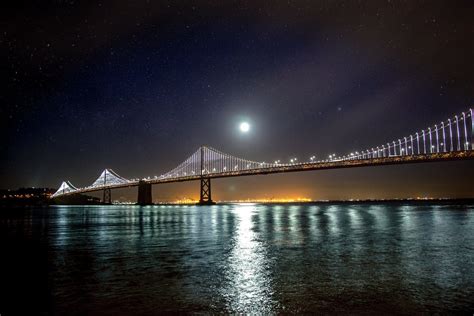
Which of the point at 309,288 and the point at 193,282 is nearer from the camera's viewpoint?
the point at 309,288

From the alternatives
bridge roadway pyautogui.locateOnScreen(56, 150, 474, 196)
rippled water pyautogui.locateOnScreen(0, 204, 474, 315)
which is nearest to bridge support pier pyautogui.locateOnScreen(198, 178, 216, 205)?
bridge roadway pyautogui.locateOnScreen(56, 150, 474, 196)

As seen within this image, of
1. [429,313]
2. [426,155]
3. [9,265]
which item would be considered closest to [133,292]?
[429,313]

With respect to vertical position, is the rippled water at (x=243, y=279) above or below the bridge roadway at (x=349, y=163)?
below

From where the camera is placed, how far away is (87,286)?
7.48m

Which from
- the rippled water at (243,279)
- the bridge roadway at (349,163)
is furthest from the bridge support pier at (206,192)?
the rippled water at (243,279)

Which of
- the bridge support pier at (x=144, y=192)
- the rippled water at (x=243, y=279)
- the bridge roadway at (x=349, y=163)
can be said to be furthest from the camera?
the bridge support pier at (x=144, y=192)

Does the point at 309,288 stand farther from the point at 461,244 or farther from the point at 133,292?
the point at 461,244

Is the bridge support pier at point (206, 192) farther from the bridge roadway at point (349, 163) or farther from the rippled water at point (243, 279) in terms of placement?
the rippled water at point (243, 279)

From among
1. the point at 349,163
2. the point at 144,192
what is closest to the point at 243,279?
the point at 349,163

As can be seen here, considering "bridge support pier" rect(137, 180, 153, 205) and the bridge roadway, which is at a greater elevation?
the bridge roadway

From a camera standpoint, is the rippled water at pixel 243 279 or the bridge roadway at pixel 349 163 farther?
the bridge roadway at pixel 349 163

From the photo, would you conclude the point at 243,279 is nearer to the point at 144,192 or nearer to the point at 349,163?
the point at 349,163

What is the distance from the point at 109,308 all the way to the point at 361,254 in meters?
7.67

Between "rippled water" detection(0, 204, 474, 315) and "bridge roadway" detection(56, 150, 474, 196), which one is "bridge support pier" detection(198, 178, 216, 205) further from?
"rippled water" detection(0, 204, 474, 315)
